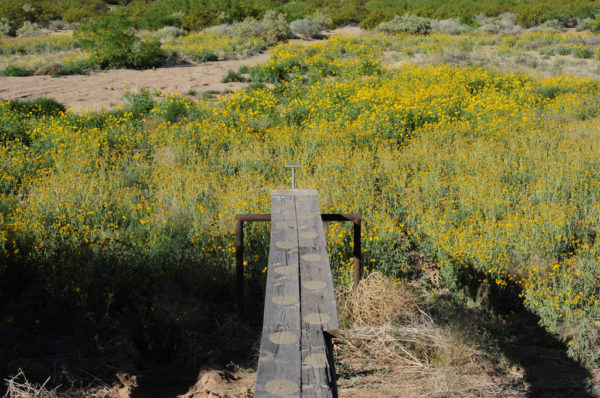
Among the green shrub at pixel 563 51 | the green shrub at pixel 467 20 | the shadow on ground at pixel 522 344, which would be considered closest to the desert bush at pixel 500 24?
the green shrub at pixel 467 20

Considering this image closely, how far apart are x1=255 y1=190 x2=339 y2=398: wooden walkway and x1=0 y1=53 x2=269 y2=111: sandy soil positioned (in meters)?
9.93

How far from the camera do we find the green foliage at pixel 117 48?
58.3ft

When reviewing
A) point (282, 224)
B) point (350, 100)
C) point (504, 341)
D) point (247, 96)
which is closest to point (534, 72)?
point (350, 100)

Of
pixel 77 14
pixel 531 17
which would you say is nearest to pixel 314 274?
pixel 531 17

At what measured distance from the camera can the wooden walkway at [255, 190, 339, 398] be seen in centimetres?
205

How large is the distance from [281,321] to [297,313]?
0.11m

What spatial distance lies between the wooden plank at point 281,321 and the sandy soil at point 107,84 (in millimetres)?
10005

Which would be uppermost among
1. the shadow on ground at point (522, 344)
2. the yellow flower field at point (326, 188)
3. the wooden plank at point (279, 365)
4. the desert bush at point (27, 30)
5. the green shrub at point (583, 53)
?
the desert bush at point (27, 30)

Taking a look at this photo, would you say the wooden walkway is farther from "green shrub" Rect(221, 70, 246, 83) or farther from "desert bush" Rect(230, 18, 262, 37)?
"desert bush" Rect(230, 18, 262, 37)

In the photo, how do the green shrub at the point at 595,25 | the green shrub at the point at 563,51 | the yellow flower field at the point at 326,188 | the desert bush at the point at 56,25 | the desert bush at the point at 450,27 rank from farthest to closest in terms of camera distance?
the desert bush at the point at 56,25 → the desert bush at the point at 450,27 → the green shrub at the point at 595,25 → the green shrub at the point at 563,51 → the yellow flower field at the point at 326,188

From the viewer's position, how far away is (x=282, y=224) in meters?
3.67

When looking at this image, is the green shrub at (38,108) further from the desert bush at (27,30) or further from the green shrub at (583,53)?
the desert bush at (27,30)

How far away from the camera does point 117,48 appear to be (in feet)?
59.0

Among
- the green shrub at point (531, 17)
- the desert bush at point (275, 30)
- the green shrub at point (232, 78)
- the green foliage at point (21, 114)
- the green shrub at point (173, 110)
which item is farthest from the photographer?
the green shrub at point (531, 17)
